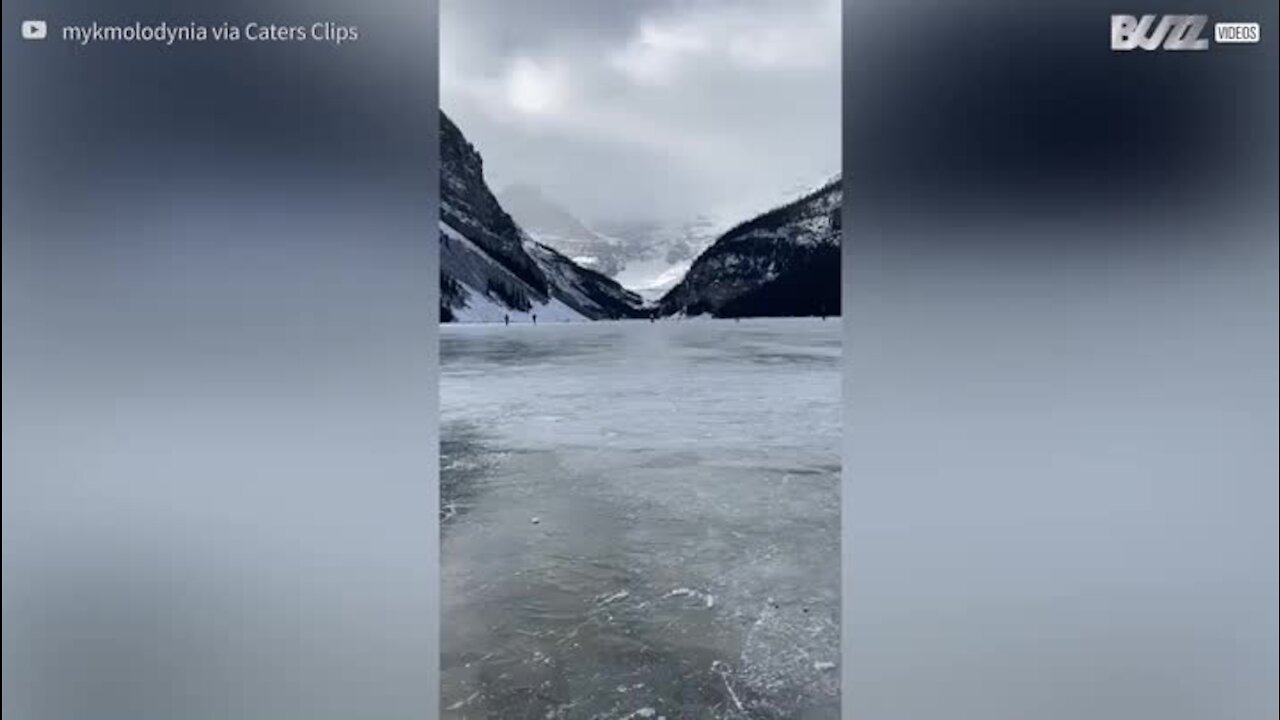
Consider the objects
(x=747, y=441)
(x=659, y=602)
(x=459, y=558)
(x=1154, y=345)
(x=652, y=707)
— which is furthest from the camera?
(x=747, y=441)

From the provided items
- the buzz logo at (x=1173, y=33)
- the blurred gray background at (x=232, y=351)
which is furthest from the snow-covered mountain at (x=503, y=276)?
the buzz logo at (x=1173, y=33)

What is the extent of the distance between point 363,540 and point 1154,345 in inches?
82.8

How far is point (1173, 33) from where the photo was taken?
63.7 inches

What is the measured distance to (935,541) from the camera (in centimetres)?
164

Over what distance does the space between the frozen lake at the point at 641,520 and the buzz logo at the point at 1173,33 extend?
1.80 metres

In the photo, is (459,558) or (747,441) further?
(747,441)

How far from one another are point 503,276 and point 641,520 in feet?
8.38

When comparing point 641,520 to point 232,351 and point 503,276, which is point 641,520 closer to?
point 232,351

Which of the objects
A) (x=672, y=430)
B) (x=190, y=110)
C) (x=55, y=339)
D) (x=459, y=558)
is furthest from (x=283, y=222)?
(x=672, y=430)

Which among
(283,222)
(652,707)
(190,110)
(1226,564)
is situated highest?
(190,110)

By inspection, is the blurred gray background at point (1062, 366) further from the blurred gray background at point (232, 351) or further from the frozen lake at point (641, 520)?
the blurred gray background at point (232, 351)

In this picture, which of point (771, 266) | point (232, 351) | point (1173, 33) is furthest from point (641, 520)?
point (771, 266)

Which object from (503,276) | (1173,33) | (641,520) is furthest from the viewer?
(503,276)

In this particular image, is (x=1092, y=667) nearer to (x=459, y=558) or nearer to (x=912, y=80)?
(x=912, y=80)
